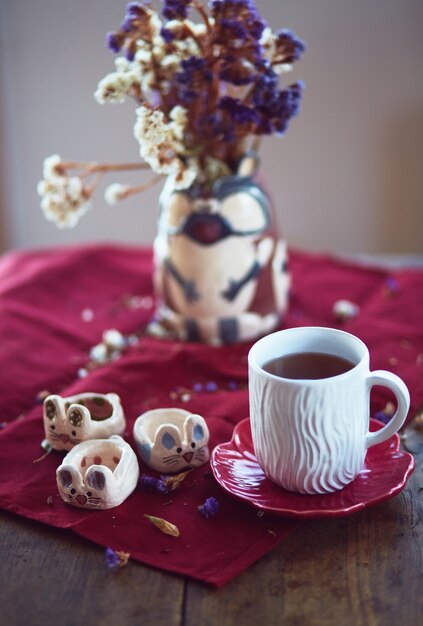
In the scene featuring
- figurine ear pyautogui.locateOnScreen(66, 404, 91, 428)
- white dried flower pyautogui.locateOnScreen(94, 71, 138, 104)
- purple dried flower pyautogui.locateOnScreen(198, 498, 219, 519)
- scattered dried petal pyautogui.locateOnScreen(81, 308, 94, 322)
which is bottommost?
scattered dried petal pyautogui.locateOnScreen(81, 308, 94, 322)

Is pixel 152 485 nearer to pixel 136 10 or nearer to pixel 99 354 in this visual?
pixel 99 354

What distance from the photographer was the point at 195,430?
83 centimetres

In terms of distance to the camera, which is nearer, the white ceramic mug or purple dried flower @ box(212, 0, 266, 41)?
the white ceramic mug

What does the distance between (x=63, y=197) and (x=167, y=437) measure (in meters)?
0.42

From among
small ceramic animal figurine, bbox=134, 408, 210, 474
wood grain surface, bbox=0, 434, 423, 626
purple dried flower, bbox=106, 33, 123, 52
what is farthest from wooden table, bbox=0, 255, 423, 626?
purple dried flower, bbox=106, 33, 123, 52

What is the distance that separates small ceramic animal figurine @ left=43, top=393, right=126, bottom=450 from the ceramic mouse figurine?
25 centimetres

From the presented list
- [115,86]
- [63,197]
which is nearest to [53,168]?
[63,197]

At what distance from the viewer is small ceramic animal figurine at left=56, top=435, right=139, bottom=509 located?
0.77 m

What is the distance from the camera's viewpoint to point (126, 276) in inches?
53.2

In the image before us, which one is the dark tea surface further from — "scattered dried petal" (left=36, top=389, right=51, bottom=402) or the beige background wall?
the beige background wall

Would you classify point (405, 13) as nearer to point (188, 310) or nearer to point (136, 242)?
point (136, 242)

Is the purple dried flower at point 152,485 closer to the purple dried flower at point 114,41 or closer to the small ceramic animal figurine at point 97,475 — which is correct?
the small ceramic animal figurine at point 97,475

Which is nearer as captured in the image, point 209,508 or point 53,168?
point 209,508

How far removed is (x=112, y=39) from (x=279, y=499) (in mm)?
592
